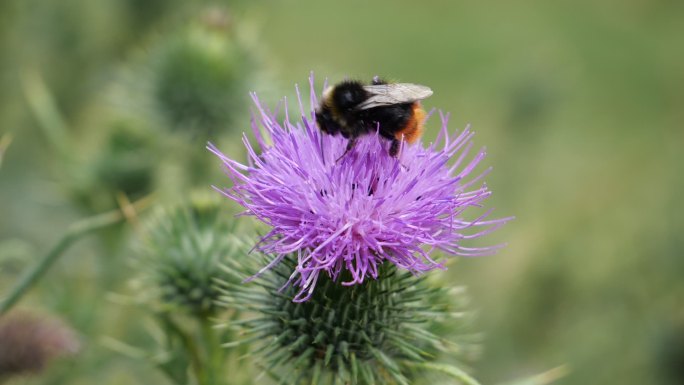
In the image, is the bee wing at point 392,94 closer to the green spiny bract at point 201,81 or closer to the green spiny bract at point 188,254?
the green spiny bract at point 188,254

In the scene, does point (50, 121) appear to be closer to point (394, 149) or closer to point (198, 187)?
point (198, 187)

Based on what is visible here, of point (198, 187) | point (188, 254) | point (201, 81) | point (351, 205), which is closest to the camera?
point (351, 205)

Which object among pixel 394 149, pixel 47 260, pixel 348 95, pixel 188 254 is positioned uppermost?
pixel 348 95

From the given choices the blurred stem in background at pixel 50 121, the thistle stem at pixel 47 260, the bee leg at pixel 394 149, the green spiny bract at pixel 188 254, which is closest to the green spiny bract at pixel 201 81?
the blurred stem in background at pixel 50 121

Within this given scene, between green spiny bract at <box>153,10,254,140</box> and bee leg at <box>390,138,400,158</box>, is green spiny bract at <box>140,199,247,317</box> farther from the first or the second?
green spiny bract at <box>153,10,254,140</box>

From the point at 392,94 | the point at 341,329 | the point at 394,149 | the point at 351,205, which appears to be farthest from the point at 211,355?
the point at 392,94

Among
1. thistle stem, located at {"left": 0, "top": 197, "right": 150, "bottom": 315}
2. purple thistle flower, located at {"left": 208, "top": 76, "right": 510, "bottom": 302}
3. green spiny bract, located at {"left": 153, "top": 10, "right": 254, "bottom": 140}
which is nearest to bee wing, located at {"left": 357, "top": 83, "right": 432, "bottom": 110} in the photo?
purple thistle flower, located at {"left": 208, "top": 76, "right": 510, "bottom": 302}

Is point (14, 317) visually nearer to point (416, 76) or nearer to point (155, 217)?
point (155, 217)
